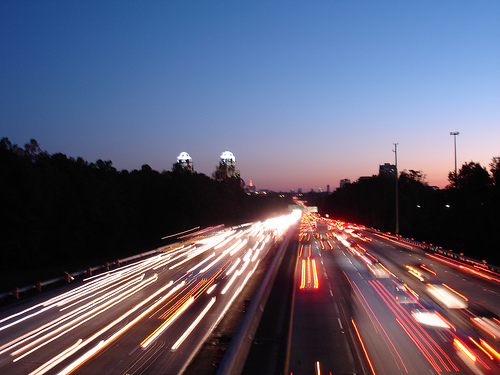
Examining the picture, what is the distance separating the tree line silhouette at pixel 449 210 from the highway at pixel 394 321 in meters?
12.5

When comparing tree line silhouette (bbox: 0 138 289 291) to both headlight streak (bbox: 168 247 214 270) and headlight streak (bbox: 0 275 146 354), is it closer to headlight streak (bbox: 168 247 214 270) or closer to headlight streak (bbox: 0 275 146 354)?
headlight streak (bbox: 168 247 214 270)

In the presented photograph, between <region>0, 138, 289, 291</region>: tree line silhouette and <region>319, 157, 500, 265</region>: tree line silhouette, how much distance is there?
34.1 meters

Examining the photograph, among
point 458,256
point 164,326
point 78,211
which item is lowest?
point 164,326

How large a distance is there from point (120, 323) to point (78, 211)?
38.9m

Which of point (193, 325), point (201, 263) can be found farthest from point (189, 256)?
point (193, 325)

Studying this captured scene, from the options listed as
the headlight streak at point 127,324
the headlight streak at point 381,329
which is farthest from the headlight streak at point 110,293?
the headlight streak at point 381,329

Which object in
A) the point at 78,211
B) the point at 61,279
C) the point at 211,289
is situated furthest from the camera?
the point at 78,211

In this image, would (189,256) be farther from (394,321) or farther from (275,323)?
(394,321)

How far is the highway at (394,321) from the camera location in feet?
40.1

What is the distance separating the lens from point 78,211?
171ft

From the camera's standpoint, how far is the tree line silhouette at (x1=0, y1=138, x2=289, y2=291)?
134 feet

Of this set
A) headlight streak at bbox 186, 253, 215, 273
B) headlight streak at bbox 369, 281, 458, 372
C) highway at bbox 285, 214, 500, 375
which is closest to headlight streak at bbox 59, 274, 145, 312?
headlight streak at bbox 186, 253, 215, 273

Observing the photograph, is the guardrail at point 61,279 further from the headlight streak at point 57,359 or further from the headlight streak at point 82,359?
the headlight streak at point 82,359

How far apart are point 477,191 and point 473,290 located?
55349 mm
